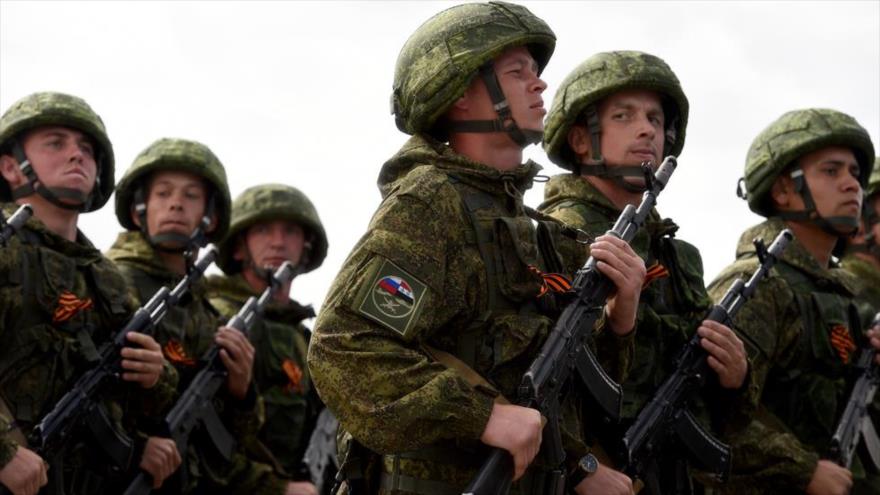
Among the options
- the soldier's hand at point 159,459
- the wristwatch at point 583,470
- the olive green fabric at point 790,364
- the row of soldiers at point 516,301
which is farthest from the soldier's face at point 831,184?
the soldier's hand at point 159,459

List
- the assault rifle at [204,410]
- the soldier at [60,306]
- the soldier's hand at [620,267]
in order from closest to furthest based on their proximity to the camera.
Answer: the soldier's hand at [620,267]
the soldier at [60,306]
the assault rifle at [204,410]

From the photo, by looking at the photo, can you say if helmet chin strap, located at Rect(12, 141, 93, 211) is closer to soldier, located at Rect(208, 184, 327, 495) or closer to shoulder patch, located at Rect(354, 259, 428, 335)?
soldier, located at Rect(208, 184, 327, 495)

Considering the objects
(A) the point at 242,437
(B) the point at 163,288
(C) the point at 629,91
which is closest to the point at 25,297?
(B) the point at 163,288

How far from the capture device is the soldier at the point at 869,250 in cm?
1189

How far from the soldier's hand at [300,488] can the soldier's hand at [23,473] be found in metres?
4.06

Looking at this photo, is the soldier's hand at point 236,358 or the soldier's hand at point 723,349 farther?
the soldier's hand at point 236,358

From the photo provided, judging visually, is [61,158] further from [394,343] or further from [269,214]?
[394,343]

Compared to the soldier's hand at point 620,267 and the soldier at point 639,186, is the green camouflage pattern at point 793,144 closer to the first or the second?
the soldier at point 639,186

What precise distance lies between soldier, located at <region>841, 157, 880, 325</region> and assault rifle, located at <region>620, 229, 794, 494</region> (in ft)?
10.3

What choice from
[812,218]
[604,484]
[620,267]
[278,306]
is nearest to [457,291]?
[620,267]

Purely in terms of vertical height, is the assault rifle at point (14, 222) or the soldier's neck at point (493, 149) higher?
the soldier's neck at point (493, 149)

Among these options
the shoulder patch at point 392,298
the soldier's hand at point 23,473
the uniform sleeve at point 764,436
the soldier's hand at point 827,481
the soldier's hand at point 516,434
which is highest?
the shoulder patch at point 392,298

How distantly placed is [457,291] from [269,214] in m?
8.54

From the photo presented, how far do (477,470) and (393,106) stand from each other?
172cm
